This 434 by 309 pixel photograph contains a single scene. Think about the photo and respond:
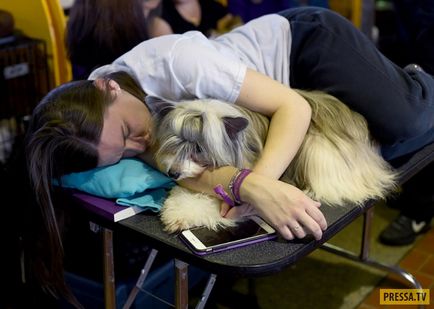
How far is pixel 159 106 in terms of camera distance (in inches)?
47.7

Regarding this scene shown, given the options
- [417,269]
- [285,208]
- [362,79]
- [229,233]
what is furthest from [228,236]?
[417,269]

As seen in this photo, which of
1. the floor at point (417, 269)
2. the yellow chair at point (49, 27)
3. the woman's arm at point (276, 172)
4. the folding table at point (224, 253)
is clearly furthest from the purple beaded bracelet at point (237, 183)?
the yellow chair at point (49, 27)

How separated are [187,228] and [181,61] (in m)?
0.35

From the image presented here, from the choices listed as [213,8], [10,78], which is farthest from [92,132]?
[213,8]

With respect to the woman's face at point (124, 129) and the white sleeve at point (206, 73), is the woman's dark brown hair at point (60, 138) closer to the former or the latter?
the woman's face at point (124, 129)

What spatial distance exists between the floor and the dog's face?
94 centimetres

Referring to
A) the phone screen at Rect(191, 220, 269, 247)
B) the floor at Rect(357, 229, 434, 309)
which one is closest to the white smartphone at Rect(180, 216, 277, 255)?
the phone screen at Rect(191, 220, 269, 247)

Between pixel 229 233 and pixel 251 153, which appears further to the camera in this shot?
pixel 251 153

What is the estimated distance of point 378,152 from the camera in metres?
1.41

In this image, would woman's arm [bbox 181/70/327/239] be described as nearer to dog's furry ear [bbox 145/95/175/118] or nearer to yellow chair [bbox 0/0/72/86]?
dog's furry ear [bbox 145/95/175/118]

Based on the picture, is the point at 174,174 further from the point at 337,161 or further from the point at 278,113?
the point at 337,161

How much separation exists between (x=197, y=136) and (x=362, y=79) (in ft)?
1.47

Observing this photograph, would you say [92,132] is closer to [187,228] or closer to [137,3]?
[187,228]

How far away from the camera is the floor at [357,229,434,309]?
1.87m
